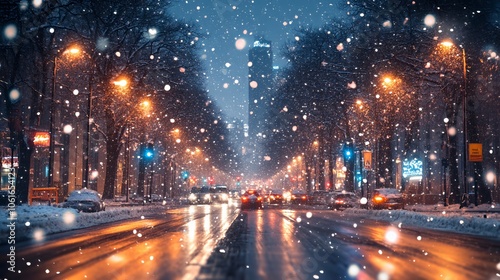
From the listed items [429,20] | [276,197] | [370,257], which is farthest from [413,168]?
[370,257]

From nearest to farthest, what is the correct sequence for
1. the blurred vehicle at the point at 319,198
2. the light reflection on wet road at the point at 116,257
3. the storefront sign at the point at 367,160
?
the light reflection on wet road at the point at 116,257 → the storefront sign at the point at 367,160 → the blurred vehicle at the point at 319,198

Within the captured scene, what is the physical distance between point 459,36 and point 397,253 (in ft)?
80.2

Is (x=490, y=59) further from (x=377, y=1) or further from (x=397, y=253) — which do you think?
(x=397, y=253)

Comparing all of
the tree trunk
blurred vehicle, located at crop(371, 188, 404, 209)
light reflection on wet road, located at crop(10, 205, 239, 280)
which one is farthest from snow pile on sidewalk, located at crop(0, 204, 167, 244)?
blurred vehicle, located at crop(371, 188, 404, 209)

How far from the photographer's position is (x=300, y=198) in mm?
80000

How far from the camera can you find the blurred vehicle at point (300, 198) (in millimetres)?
79812

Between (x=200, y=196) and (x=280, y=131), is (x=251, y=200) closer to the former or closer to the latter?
(x=200, y=196)

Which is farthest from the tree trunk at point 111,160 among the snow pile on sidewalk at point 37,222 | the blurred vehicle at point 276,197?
the blurred vehicle at point 276,197

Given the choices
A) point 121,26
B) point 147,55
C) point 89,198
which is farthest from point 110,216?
point 147,55

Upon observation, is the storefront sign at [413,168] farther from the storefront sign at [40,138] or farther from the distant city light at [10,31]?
the distant city light at [10,31]

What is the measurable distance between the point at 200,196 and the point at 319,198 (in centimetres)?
1550

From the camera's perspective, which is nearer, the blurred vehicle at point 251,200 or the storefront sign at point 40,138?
the storefront sign at point 40,138

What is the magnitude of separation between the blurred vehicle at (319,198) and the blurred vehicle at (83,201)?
33474mm

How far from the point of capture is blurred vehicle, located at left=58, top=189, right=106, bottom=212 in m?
39.8
